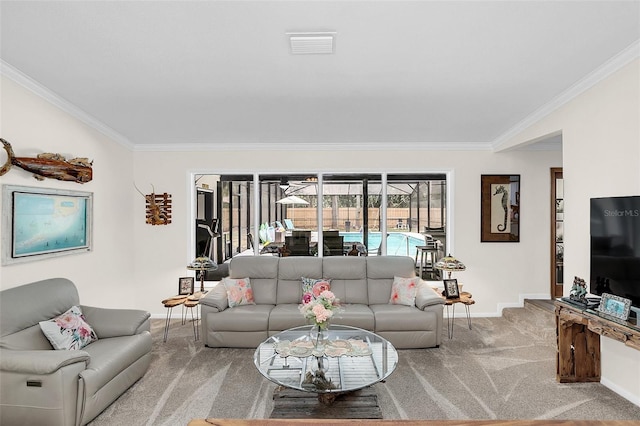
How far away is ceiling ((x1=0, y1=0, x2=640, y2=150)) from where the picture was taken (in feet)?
6.45

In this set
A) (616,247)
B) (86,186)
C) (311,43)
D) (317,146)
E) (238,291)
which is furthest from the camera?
(317,146)

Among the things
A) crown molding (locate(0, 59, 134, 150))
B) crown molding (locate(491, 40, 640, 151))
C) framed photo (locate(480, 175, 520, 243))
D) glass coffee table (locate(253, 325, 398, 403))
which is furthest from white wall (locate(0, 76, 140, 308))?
framed photo (locate(480, 175, 520, 243))

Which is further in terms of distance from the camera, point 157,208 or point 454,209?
point 454,209

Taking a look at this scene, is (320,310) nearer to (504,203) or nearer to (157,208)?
(157,208)

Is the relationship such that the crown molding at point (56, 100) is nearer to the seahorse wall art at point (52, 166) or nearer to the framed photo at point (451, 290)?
the seahorse wall art at point (52, 166)

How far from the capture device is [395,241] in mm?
5398

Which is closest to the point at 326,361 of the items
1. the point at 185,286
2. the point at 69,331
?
the point at 69,331

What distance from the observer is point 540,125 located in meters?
3.77

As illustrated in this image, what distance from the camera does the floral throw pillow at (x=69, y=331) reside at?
2.69 m

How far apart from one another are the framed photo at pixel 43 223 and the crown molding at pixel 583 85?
4.95 m

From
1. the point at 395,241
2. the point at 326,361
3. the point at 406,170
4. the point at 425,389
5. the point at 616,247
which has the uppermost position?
the point at 406,170

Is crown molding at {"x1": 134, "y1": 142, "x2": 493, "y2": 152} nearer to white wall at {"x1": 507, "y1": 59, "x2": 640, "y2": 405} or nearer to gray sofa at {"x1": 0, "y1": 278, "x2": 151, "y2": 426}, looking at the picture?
white wall at {"x1": 507, "y1": 59, "x2": 640, "y2": 405}

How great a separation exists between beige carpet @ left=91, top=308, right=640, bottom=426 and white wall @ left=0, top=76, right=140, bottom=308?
1108mm

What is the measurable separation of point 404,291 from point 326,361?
1.79 metres
